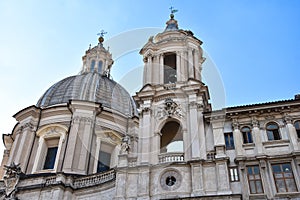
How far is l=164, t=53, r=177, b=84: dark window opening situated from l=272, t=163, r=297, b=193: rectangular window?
1139 centimetres

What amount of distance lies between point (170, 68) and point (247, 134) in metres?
9.71

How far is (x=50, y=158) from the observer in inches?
1225

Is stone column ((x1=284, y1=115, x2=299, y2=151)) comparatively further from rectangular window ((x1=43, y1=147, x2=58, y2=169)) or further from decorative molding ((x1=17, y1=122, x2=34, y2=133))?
decorative molding ((x1=17, y1=122, x2=34, y2=133))

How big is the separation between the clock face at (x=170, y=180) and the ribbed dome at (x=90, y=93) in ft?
46.3

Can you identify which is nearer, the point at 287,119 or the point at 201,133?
the point at 287,119

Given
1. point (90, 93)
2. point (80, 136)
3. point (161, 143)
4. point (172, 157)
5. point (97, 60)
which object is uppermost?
point (97, 60)

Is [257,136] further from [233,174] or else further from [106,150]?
[106,150]

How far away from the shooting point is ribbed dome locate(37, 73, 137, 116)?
Answer: 35188 millimetres

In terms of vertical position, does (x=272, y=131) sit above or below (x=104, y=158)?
below

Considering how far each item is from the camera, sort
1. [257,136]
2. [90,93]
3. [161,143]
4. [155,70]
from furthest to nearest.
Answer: [90,93] → [155,70] → [161,143] → [257,136]

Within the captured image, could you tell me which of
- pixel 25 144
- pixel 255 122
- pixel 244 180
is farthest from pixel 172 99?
pixel 25 144

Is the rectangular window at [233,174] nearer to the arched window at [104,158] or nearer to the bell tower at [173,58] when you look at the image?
the bell tower at [173,58]

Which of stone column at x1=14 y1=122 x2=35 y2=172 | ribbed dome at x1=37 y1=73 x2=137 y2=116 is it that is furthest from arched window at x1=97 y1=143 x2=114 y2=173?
stone column at x1=14 y1=122 x2=35 y2=172

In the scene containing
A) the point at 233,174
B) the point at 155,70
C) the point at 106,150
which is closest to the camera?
the point at 233,174
